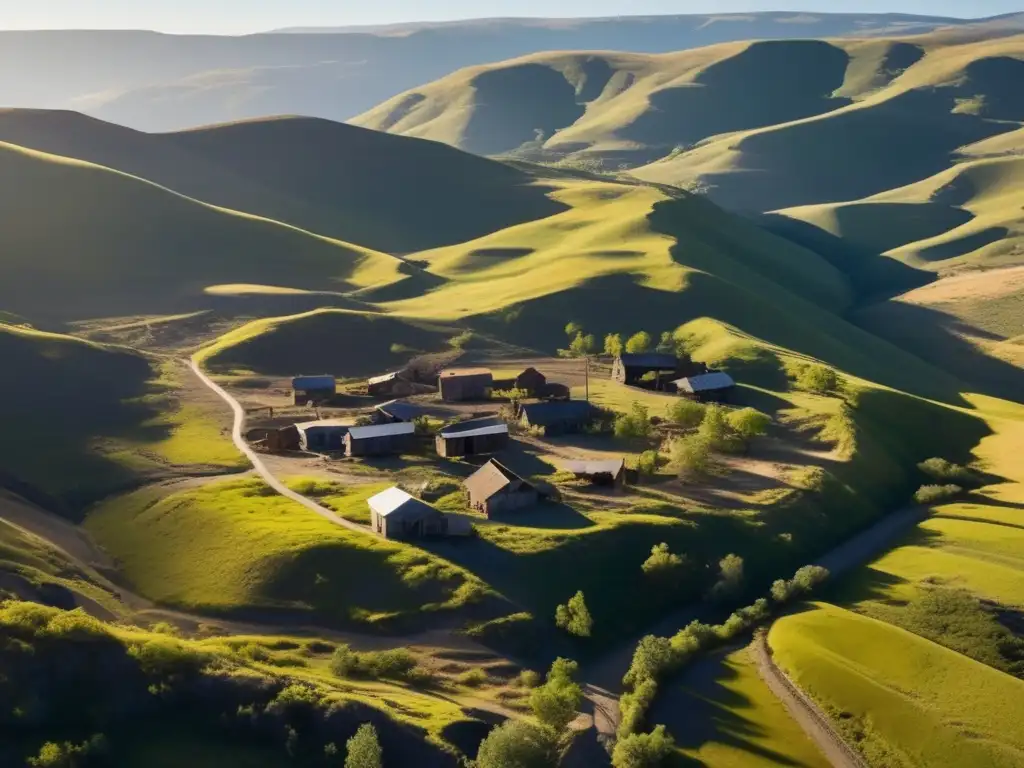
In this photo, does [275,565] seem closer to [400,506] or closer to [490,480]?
[400,506]

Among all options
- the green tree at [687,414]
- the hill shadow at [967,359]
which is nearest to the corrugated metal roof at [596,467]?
the green tree at [687,414]

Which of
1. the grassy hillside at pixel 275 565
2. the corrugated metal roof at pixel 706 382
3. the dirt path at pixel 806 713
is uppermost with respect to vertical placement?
the grassy hillside at pixel 275 565

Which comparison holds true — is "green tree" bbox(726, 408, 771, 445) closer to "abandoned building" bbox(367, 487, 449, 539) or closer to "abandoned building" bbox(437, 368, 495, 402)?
"abandoned building" bbox(437, 368, 495, 402)

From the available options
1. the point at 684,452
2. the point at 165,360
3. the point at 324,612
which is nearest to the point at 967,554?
the point at 684,452

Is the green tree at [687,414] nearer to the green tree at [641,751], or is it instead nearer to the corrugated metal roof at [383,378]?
the corrugated metal roof at [383,378]

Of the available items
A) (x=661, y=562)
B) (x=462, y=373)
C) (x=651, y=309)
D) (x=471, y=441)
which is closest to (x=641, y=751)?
(x=661, y=562)

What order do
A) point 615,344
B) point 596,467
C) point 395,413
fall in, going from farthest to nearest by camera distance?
point 615,344 < point 395,413 < point 596,467

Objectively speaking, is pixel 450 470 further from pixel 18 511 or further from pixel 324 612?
pixel 18 511
